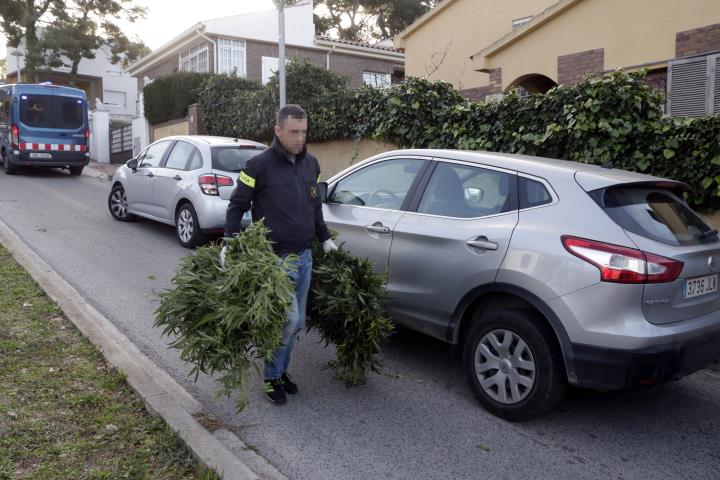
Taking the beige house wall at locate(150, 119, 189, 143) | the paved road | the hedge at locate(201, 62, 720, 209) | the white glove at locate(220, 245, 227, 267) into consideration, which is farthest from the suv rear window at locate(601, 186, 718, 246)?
the beige house wall at locate(150, 119, 189, 143)

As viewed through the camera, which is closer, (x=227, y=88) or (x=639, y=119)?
(x=639, y=119)

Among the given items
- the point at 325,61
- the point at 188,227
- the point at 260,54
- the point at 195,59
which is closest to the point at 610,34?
the point at 188,227

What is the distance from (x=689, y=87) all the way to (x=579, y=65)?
6.90 feet

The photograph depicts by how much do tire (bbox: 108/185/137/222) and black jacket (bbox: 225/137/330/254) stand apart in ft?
24.6

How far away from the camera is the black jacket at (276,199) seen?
4.06 meters

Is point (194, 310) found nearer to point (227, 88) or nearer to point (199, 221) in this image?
point (199, 221)

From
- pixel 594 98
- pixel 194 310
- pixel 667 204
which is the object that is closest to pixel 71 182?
pixel 594 98

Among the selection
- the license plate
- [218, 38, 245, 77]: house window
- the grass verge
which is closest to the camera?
the grass verge

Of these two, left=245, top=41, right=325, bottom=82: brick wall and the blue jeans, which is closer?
the blue jeans

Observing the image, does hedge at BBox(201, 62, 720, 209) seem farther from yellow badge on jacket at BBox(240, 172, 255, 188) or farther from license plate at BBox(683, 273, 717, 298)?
yellow badge on jacket at BBox(240, 172, 255, 188)

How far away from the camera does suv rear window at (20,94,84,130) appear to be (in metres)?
18.7

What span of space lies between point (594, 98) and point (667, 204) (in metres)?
3.90

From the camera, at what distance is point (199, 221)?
873cm

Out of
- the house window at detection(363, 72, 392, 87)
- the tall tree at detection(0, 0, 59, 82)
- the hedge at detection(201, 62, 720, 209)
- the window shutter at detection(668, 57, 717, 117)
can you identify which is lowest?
the hedge at detection(201, 62, 720, 209)
